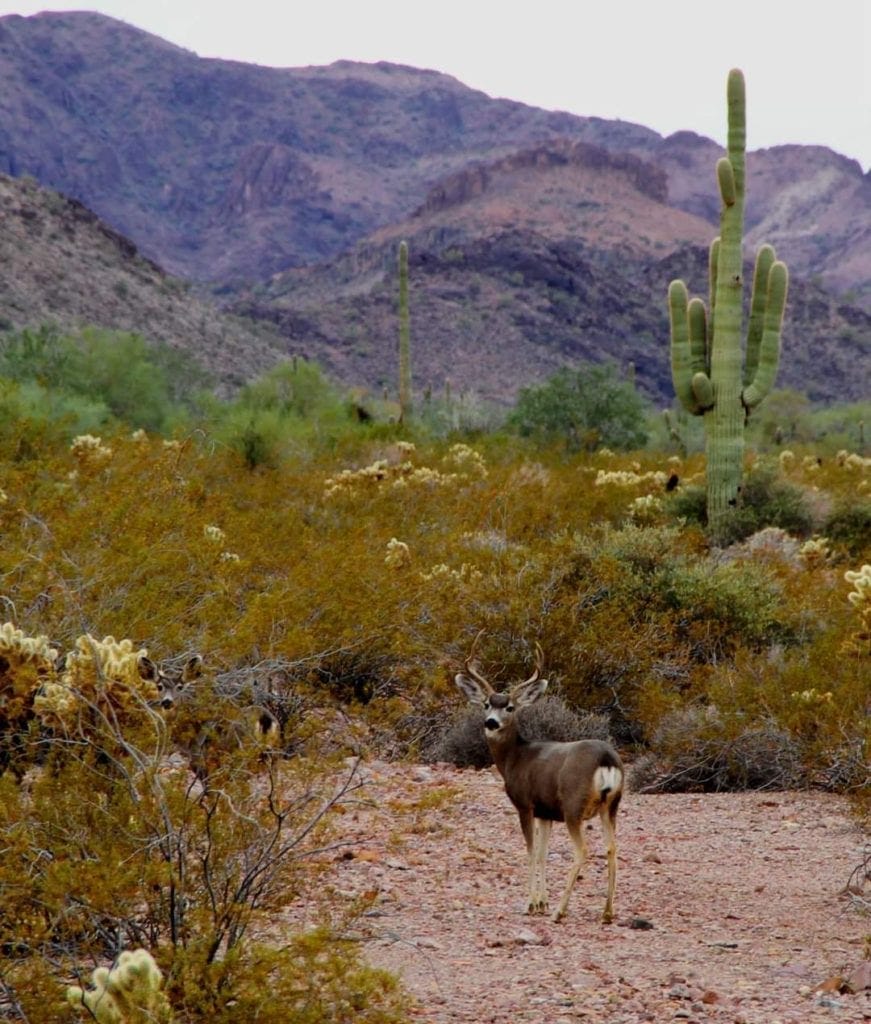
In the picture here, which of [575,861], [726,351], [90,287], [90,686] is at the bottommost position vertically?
[575,861]

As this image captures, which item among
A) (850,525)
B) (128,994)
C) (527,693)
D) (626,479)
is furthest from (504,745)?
(626,479)

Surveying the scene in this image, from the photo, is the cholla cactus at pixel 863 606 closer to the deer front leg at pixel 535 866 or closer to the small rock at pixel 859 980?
the deer front leg at pixel 535 866

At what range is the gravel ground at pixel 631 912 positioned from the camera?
15.4 feet

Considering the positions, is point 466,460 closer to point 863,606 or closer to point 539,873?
point 863,606

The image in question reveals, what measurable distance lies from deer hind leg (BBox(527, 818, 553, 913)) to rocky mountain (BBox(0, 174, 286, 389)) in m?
39.1

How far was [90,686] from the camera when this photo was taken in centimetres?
569

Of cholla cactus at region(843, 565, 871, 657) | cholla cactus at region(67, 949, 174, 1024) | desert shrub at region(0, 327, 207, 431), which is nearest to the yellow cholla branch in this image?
cholla cactus at region(843, 565, 871, 657)

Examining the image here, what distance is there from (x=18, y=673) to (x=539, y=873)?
2.25 metres

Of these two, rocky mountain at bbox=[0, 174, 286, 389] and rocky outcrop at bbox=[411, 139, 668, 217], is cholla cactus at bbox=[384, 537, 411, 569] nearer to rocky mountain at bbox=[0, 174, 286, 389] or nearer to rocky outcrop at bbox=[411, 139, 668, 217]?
rocky mountain at bbox=[0, 174, 286, 389]

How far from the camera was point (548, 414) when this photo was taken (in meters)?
33.1

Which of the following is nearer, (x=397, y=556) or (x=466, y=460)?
(x=397, y=556)

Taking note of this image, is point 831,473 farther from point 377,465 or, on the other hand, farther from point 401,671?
point 401,671

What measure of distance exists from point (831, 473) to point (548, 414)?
1037 cm

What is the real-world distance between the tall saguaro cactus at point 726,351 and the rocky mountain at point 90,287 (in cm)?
2974
